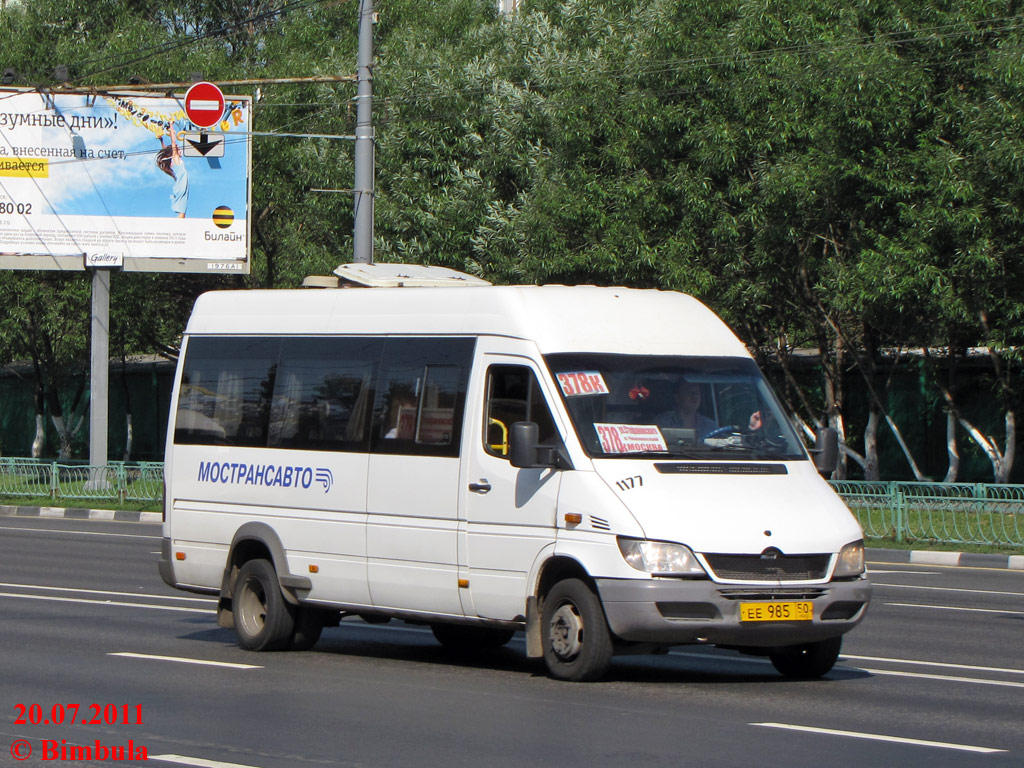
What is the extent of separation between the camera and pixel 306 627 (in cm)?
1176

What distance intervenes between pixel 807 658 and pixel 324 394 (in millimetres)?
3918

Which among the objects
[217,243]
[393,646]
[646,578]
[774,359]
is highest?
[217,243]

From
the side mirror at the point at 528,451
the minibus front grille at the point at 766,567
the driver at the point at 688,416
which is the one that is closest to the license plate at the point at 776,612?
the minibus front grille at the point at 766,567

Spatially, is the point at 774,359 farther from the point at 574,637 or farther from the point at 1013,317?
the point at 574,637

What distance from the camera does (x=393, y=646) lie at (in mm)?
12258

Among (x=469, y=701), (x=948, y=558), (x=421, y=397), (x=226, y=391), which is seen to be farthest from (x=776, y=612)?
(x=948, y=558)

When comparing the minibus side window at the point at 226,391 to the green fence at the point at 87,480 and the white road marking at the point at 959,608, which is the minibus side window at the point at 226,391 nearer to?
the white road marking at the point at 959,608

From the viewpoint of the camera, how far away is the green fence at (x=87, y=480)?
31.0 m

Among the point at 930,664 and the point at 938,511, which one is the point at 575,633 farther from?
the point at 938,511

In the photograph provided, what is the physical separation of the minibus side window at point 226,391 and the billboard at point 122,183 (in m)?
18.8

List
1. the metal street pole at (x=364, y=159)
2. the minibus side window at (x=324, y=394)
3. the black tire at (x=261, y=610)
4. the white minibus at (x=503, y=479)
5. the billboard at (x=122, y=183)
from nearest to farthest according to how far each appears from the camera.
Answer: the white minibus at (x=503, y=479)
the minibus side window at (x=324, y=394)
the black tire at (x=261, y=610)
the metal street pole at (x=364, y=159)
the billboard at (x=122, y=183)

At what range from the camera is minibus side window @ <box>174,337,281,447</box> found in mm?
11992

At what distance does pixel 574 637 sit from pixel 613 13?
23.4m

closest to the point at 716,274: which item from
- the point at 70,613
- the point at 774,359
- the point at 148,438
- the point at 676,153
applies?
the point at 676,153
